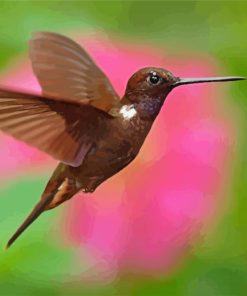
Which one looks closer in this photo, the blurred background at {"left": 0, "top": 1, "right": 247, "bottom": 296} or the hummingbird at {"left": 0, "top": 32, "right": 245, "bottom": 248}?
the hummingbird at {"left": 0, "top": 32, "right": 245, "bottom": 248}

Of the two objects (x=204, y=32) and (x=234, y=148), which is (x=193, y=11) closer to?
(x=204, y=32)

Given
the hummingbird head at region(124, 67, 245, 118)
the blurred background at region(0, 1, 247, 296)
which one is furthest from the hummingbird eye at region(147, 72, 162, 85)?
the blurred background at region(0, 1, 247, 296)

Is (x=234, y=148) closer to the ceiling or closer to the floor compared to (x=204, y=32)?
closer to the floor

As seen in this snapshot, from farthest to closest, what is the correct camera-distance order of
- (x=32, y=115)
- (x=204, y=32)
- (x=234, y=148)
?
(x=204, y=32) < (x=234, y=148) < (x=32, y=115)

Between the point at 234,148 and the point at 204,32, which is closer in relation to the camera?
the point at 234,148

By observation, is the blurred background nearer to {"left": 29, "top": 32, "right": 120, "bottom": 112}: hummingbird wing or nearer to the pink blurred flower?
the pink blurred flower

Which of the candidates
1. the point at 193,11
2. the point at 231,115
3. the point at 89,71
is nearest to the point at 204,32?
the point at 193,11

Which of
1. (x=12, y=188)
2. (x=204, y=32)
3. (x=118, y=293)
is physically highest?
(x=204, y=32)
